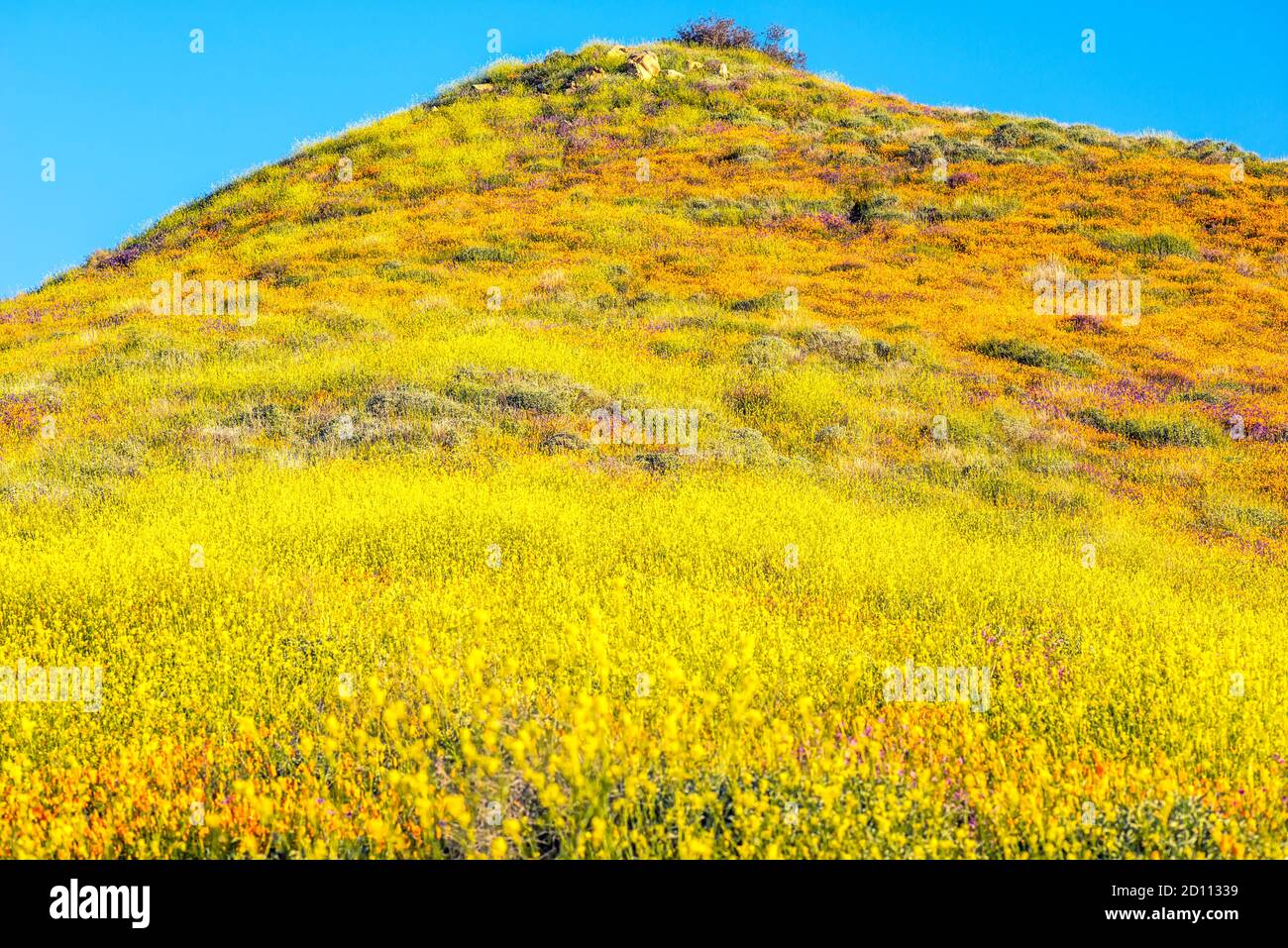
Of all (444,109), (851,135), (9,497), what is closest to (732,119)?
(851,135)

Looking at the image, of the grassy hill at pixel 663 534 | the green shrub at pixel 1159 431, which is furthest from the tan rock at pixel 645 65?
the green shrub at pixel 1159 431

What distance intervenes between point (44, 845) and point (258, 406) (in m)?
10.8

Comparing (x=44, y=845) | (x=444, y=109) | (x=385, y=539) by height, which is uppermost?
(x=444, y=109)

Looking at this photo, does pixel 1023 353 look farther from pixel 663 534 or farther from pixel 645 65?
pixel 645 65

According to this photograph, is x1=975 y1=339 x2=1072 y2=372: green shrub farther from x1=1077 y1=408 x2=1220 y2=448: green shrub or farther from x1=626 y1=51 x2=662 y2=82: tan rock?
x1=626 y1=51 x2=662 y2=82: tan rock

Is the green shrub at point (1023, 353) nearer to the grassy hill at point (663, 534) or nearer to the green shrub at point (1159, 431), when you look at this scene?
the grassy hill at point (663, 534)

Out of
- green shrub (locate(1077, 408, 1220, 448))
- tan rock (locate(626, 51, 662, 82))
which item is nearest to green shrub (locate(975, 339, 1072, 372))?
green shrub (locate(1077, 408, 1220, 448))

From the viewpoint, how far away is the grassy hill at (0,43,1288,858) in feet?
12.9

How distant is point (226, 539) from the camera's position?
27.3 feet

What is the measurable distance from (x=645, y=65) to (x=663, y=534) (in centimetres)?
4402

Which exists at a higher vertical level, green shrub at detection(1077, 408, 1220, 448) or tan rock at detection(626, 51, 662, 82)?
tan rock at detection(626, 51, 662, 82)

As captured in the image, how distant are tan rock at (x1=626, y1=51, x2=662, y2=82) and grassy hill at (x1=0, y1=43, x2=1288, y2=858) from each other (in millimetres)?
19304

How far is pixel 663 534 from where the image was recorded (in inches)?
349
